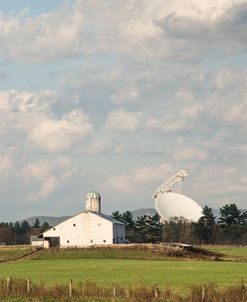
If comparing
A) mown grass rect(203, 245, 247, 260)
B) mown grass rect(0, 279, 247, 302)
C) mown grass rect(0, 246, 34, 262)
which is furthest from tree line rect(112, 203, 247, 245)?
mown grass rect(0, 279, 247, 302)

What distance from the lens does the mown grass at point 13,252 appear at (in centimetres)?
10200

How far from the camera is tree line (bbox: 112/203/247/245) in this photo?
16512cm

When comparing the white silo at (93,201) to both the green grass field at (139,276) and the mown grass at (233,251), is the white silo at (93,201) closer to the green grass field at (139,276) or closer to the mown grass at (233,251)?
the mown grass at (233,251)

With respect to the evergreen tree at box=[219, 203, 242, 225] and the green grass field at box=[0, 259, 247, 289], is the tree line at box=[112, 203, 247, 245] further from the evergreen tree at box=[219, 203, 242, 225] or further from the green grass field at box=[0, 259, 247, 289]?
the green grass field at box=[0, 259, 247, 289]

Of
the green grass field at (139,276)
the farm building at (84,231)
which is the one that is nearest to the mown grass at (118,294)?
the green grass field at (139,276)

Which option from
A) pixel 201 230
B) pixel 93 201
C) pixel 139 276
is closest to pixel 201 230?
pixel 201 230

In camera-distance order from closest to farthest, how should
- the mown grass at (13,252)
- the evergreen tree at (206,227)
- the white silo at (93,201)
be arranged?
the mown grass at (13,252) → the white silo at (93,201) → the evergreen tree at (206,227)

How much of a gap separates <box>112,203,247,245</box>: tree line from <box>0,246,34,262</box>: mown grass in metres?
58.3

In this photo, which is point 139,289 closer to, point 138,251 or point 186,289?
point 186,289

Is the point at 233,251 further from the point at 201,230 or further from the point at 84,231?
the point at 201,230

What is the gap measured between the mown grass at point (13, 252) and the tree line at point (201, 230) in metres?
58.3

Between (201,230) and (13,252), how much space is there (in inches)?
2694

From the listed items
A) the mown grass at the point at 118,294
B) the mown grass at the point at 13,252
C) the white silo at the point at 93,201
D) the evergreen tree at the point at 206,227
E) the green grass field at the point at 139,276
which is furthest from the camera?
the evergreen tree at the point at 206,227

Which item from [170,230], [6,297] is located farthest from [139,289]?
[170,230]
